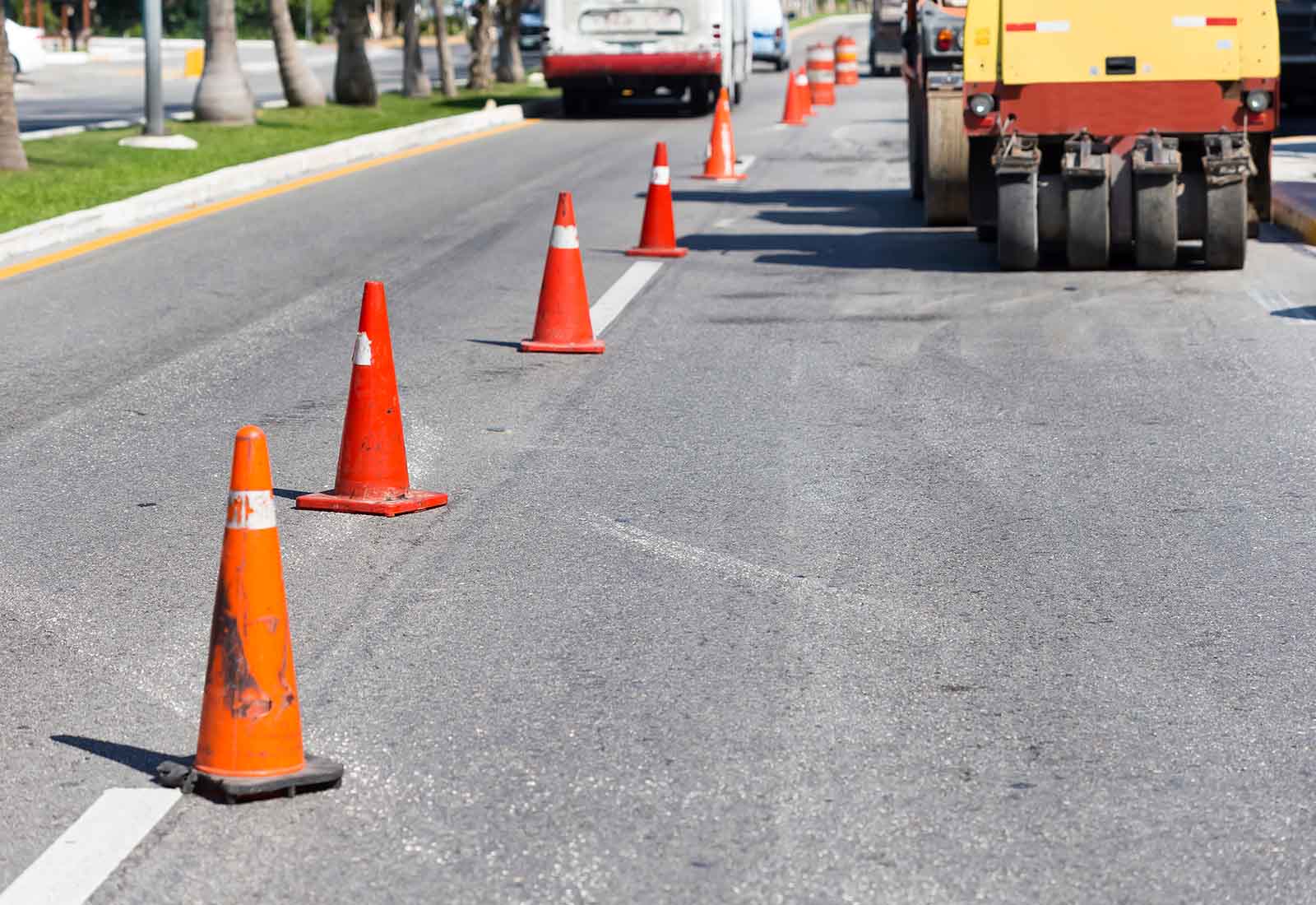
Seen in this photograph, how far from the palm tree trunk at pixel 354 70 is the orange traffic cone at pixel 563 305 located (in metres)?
23.9

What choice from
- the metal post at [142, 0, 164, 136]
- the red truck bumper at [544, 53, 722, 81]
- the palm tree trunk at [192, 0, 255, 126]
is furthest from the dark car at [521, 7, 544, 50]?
the metal post at [142, 0, 164, 136]

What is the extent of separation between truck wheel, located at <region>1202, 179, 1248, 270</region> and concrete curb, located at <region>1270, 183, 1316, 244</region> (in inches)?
81.9

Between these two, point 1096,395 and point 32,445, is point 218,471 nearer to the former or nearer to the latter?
point 32,445

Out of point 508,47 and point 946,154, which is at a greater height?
point 508,47

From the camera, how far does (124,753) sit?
517cm

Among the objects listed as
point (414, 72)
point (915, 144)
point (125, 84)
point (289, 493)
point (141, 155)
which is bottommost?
point (289, 493)

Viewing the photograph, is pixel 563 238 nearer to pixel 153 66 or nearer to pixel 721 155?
pixel 721 155

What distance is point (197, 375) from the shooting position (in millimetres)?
10797

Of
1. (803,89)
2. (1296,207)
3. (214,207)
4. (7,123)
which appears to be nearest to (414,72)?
(803,89)

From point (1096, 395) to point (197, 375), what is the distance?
4102 millimetres

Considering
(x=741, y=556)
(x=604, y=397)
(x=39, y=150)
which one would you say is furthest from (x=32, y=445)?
(x=39, y=150)

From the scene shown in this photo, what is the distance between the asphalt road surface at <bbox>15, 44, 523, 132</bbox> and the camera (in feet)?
119

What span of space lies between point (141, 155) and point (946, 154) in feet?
32.8

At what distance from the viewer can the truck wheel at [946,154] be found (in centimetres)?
1725
